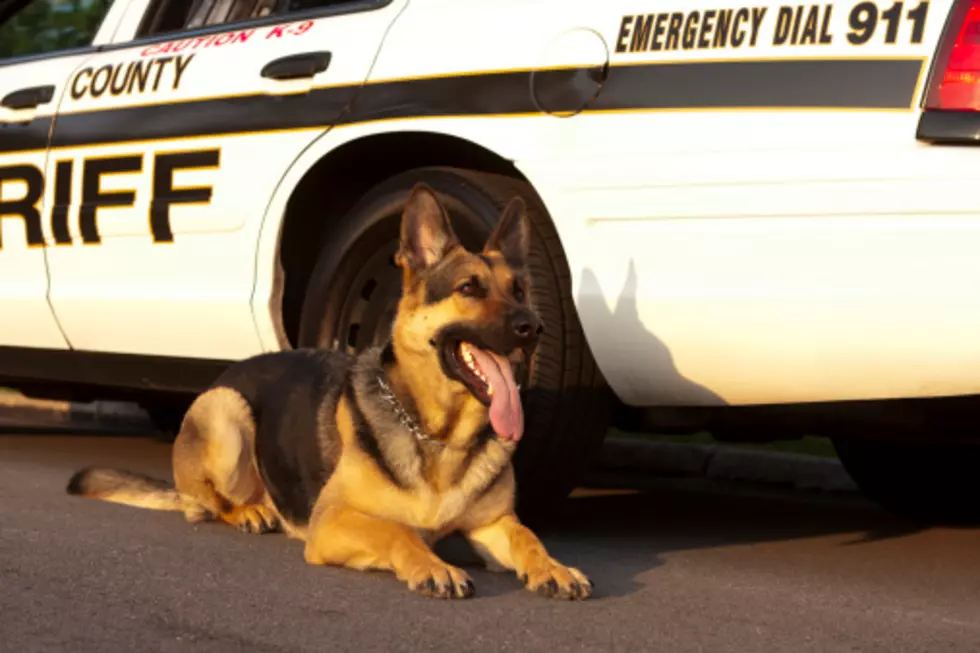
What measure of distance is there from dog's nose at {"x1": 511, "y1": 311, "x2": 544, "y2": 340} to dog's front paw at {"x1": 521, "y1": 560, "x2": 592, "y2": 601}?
578 millimetres

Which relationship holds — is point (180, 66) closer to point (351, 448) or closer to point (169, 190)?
point (169, 190)

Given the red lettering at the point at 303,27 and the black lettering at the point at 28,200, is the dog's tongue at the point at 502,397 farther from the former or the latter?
the black lettering at the point at 28,200

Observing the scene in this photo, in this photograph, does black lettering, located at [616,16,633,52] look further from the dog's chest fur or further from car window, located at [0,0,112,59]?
car window, located at [0,0,112,59]

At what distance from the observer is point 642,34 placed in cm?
454

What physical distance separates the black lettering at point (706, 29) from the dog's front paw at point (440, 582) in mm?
1437

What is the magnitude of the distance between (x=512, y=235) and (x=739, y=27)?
2.67 feet

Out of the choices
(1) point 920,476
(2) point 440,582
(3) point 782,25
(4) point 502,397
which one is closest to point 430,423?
(4) point 502,397

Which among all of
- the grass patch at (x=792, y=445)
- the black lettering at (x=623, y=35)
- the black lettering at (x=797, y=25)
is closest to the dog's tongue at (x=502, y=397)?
the black lettering at (x=623, y=35)

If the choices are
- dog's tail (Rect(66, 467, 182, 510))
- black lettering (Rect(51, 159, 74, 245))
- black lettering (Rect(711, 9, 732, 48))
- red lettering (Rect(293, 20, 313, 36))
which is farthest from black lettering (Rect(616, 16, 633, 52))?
black lettering (Rect(51, 159, 74, 245))

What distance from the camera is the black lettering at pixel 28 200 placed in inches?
241

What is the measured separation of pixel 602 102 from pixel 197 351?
6.03 feet

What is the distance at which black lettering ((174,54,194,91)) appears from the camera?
570 centimetres

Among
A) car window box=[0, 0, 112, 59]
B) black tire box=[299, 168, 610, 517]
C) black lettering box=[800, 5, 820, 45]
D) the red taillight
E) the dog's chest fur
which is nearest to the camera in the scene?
the red taillight

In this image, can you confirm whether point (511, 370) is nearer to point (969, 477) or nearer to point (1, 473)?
point (969, 477)
